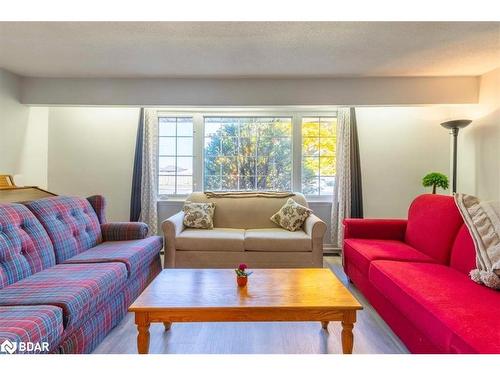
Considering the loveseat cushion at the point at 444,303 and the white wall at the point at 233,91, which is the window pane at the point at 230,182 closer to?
the white wall at the point at 233,91

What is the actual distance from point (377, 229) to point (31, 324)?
9.65 feet

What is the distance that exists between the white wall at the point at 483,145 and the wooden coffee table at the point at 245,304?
2693mm

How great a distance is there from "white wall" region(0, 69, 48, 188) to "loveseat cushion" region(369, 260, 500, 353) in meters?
4.23

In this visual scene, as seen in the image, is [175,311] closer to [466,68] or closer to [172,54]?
[172,54]

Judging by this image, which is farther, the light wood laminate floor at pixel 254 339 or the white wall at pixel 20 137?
the white wall at pixel 20 137

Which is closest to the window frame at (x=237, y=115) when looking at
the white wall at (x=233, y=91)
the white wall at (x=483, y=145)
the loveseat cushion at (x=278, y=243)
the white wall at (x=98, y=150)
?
the white wall at (x=98, y=150)

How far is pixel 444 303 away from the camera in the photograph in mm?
1573

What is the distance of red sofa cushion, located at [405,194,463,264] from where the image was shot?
8.02 feet

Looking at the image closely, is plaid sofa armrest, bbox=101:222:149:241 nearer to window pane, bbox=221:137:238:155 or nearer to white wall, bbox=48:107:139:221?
white wall, bbox=48:107:139:221

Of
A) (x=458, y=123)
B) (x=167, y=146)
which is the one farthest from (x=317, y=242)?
(x=167, y=146)

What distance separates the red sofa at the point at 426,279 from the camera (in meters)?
1.39
